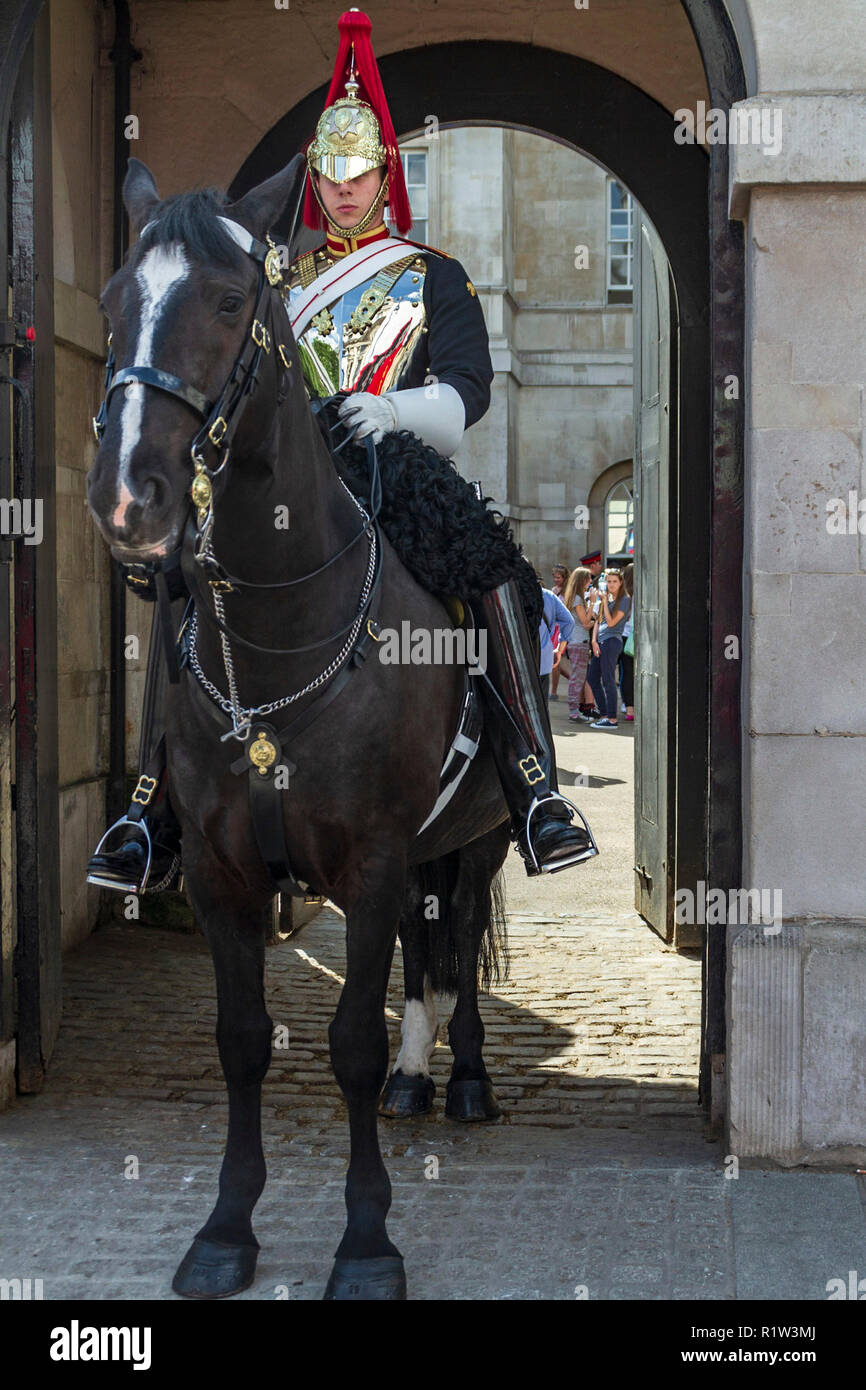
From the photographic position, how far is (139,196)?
3.46 metres

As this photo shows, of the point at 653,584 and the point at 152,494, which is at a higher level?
the point at 653,584

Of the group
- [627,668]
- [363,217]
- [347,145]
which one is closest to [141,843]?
[363,217]

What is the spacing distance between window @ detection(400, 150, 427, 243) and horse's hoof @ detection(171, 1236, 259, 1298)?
908 inches

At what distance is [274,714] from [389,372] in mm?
1323

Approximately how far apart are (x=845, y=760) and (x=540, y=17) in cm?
494

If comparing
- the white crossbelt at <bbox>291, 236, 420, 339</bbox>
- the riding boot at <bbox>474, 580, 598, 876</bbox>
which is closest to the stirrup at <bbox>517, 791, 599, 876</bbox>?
the riding boot at <bbox>474, 580, 598, 876</bbox>

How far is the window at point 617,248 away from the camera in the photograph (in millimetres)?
26812

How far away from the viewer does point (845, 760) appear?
4.45 meters

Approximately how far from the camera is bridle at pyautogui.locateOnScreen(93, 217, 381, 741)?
9.90 ft

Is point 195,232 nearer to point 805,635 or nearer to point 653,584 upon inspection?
point 805,635

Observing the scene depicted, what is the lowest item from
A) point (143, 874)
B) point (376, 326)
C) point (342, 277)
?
point (143, 874)

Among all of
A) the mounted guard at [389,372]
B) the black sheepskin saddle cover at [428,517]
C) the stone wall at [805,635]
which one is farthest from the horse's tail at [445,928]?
the black sheepskin saddle cover at [428,517]

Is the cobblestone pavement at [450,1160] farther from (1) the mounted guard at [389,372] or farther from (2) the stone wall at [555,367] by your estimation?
(2) the stone wall at [555,367]

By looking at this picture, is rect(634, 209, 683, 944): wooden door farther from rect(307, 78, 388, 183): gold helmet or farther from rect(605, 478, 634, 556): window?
rect(605, 478, 634, 556): window
